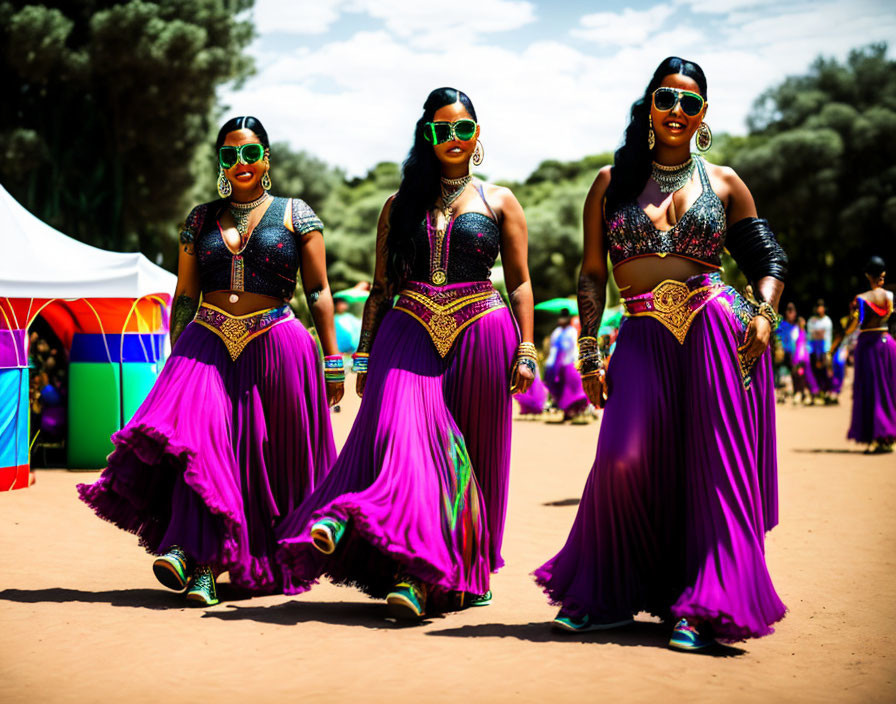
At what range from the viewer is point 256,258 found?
5.88 metres

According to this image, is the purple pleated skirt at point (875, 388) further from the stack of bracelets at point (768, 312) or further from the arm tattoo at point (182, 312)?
the arm tattoo at point (182, 312)

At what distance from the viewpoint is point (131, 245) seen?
1178 inches

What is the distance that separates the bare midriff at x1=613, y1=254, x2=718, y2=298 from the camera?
486cm

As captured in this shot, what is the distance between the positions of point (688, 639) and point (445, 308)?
1994mm

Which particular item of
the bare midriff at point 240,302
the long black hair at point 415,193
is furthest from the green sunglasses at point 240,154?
the long black hair at point 415,193

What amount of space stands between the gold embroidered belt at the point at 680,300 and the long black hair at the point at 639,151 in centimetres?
46

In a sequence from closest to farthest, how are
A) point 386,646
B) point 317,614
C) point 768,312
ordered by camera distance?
1. point 386,646
2. point 768,312
3. point 317,614

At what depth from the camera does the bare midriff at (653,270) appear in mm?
4859

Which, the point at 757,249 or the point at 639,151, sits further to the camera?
the point at 639,151

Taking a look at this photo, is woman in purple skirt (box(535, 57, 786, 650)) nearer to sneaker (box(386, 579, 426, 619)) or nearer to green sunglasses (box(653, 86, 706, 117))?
green sunglasses (box(653, 86, 706, 117))

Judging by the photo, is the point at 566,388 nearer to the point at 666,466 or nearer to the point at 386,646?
the point at 666,466

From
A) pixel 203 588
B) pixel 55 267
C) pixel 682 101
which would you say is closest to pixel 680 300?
pixel 682 101

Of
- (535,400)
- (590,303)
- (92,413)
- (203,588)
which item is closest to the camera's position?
(590,303)

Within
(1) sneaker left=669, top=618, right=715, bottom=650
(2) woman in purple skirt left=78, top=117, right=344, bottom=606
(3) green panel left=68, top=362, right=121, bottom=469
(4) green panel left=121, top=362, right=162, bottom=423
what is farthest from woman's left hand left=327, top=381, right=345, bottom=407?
(3) green panel left=68, top=362, right=121, bottom=469
